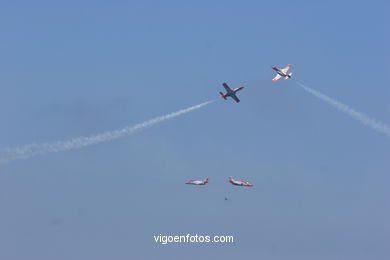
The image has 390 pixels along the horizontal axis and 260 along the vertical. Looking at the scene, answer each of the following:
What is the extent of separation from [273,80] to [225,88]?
80.3 ft

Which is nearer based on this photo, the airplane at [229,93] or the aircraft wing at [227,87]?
the aircraft wing at [227,87]

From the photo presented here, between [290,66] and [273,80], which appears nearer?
[273,80]

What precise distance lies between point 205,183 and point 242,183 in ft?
36.9

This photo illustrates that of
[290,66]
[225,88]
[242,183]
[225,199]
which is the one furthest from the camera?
[290,66]

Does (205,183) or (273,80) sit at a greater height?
(273,80)

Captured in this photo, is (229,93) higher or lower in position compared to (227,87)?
lower

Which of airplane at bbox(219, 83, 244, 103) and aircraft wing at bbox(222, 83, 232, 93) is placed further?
airplane at bbox(219, 83, 244, 103)

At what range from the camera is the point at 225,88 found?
526 ft

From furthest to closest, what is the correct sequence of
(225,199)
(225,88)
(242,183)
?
(242,183), (225,88), (225,199)

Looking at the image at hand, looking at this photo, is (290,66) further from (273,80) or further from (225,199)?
(225,199)

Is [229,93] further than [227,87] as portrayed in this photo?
Yes

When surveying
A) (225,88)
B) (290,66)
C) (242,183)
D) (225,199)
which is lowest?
(225,199)

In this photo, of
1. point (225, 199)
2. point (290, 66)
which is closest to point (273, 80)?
point (290, 66)

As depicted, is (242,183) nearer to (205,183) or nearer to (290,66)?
(205,183)
